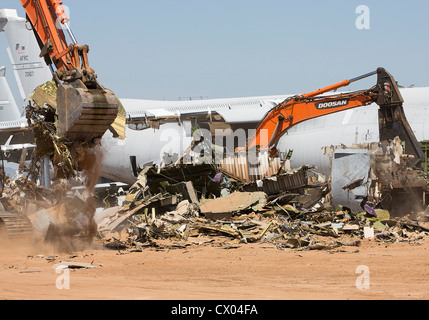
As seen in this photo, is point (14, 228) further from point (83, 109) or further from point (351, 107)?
point (351, 107)

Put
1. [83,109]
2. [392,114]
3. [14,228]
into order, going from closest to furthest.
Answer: [83,109] < [14,228] < [392,114]

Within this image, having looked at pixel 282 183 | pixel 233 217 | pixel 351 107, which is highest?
pixel 351 107

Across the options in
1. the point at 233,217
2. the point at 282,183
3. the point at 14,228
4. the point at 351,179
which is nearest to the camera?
the point at 14,228

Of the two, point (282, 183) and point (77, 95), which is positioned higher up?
point (77, 95)

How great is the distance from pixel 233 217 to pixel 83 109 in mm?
6848

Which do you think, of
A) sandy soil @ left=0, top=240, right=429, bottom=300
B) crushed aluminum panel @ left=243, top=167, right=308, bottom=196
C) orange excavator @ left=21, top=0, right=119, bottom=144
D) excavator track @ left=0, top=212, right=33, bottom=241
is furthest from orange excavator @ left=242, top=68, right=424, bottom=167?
orange excavator @ left=21, top=0, right=119, bottom=144

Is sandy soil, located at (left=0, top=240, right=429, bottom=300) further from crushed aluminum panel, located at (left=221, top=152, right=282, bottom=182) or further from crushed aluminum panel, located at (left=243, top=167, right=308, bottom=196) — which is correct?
crushed aluminum panel, located at (left=221, top=152, right=282, bottom=182)

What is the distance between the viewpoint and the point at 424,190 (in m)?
20.0

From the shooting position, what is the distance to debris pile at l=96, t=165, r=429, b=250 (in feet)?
47.9

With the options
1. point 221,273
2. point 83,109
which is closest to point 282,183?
point 83,109

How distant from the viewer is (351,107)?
70.1ft

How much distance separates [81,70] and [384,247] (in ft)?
22.8

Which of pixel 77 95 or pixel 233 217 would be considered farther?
pixel 233 217
